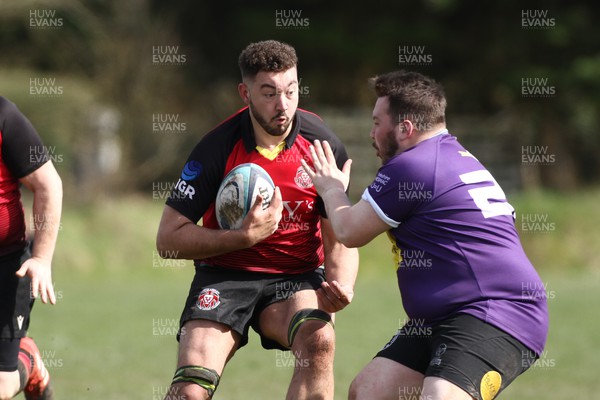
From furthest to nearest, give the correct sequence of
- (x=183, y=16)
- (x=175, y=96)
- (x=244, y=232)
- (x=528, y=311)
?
(x=183, y=16) < (x=175, y=96) < (x=244, y=232) < (x=528, y=311)

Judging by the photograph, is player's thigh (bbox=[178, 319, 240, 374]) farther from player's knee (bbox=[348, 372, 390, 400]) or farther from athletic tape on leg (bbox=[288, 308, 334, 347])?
player's knee (bbox=[348, 372, 390, 400])

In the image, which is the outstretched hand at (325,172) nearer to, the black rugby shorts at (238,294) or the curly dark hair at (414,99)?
the curly dark hair at (414,99)

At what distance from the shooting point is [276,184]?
5957 mm

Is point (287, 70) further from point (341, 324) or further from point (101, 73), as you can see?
point (101, 73)

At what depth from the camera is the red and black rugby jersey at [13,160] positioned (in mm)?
6031

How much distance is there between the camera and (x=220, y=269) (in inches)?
241

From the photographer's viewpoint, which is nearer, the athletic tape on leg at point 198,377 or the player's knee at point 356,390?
the player's knee at point 356,390

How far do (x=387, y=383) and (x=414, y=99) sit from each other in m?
1.50

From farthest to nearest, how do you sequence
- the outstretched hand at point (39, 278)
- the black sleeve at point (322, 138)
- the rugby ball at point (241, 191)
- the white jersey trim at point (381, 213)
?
the black sleeve at point (322, 138)
the outstretched hand at point (39, 278)
the rugby ball at point (241, 191)
the white jersey trim at point (381, 213)

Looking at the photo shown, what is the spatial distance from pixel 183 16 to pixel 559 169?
1171 cm

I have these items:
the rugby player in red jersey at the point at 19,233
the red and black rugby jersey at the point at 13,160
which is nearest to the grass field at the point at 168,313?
the rugby player in red jersey at the point at 19,233

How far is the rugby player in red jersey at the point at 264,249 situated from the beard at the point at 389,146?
0.68m

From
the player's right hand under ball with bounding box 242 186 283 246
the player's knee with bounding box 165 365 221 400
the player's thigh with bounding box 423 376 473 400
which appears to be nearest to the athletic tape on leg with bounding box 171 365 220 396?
the player's knee with bounding box 165 365 221 400

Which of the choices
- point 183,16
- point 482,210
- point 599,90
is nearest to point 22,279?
point 482,210
